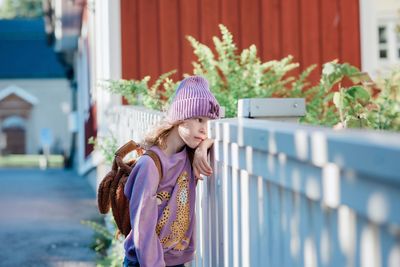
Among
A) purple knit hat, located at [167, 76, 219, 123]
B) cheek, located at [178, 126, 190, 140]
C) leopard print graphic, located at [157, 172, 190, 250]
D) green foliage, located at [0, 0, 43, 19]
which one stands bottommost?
leopard print graphic, located at [157, 172, 190, 250]

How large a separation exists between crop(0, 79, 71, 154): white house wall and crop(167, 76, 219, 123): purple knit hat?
113 feet

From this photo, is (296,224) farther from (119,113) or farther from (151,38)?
(151,38)

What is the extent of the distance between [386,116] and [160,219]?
139 cm

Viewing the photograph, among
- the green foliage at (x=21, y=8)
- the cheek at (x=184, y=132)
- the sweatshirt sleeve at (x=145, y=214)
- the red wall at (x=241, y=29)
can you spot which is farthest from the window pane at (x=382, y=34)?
the green foliage at (x=21, y=8)

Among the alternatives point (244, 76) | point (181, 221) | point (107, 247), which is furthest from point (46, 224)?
point (181, 221)

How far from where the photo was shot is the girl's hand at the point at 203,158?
9.32 feet

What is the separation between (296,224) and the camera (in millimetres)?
1843

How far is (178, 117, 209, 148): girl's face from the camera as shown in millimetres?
2910

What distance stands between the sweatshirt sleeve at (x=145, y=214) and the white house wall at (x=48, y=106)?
114ft

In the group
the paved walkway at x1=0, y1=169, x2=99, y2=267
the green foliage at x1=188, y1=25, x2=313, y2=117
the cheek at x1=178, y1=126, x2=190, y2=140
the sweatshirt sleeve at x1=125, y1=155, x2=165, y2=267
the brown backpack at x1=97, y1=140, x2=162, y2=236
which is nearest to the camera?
the sweatshirt sleeve at x1=125, y1=155, x2=165, y2=267

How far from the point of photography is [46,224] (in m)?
8.59

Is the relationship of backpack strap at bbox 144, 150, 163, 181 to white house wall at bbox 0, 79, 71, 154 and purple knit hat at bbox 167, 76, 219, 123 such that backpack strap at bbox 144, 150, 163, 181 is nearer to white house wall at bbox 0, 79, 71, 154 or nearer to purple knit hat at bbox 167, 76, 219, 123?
purple knit hat at bbox 167, 76, 219, 123

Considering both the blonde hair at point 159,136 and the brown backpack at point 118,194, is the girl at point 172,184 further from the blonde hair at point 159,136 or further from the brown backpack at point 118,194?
the brown backpack at point 118,194

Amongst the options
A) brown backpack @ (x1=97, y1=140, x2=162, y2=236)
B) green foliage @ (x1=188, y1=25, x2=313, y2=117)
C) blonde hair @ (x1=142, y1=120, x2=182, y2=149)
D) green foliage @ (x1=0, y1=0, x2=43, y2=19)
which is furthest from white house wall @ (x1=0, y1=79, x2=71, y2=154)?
blonde hair @ (x1=142, y1=120, x2=182, y2=149)
